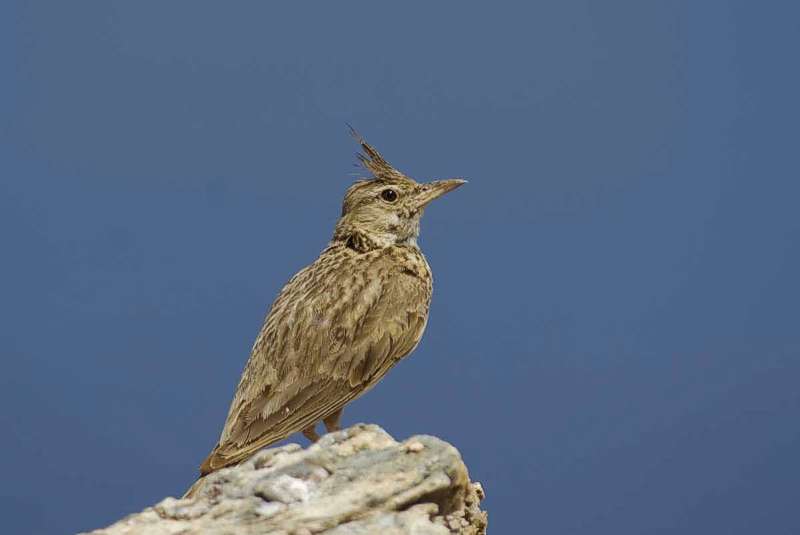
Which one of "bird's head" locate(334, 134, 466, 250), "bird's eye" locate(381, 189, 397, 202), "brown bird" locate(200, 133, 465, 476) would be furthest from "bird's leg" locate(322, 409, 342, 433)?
"bird's eye" locate(381, 189, 397, 202)

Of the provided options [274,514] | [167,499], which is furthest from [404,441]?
[167,499]

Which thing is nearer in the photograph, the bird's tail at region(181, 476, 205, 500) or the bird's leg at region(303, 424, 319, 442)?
the bird's tail at region(181, 476, 205, 500)

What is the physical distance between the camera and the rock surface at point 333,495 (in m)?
4.50

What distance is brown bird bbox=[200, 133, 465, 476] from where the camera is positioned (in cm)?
621

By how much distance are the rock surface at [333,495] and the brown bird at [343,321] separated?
36.3 inches

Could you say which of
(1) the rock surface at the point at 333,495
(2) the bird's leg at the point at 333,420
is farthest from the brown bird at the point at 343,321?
(1) the rock surface at the point at 333,495

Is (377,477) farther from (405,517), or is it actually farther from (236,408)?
(236,408)

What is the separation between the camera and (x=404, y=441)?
16.6 ft

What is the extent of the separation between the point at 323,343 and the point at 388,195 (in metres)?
1.31

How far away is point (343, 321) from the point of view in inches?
261

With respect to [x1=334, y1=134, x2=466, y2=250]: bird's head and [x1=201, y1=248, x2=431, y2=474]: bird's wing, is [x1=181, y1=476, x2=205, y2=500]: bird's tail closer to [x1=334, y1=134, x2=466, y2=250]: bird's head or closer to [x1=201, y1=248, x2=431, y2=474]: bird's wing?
[x1=201, y1=248, x2=431, y2=474]: bird's wing

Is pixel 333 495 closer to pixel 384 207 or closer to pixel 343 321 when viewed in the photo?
pixel 343 321

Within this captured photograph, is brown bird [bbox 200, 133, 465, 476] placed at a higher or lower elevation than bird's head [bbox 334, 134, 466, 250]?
lower

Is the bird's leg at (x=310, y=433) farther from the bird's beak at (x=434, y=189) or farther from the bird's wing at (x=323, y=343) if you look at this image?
the bird's beak at (x=434, y=189)
